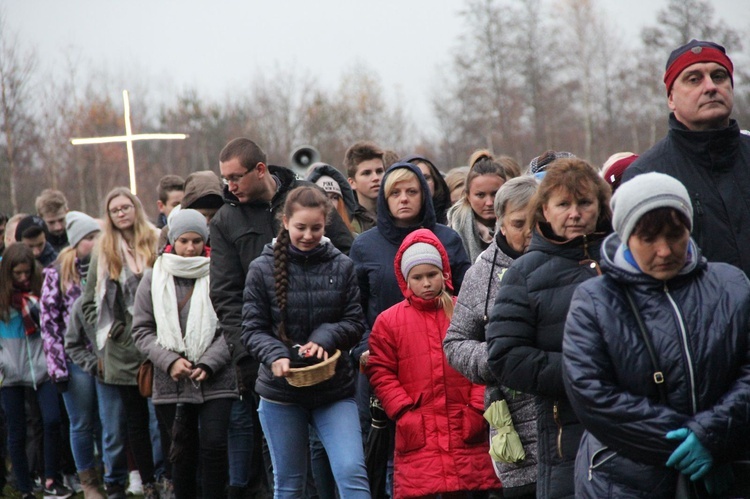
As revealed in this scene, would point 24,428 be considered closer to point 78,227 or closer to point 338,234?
point 78,227

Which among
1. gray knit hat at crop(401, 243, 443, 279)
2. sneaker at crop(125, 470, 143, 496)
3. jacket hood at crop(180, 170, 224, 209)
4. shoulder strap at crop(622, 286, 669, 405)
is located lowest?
sneaker at crop(125, 470, 143, 496)

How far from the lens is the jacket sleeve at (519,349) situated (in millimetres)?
4281

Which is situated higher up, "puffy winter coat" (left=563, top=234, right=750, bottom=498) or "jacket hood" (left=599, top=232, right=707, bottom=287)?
"jacket hood" (left=599, top=232, right=707, bottom=287)

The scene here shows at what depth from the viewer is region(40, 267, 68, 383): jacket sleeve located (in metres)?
8.99

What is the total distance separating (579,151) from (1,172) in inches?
1400

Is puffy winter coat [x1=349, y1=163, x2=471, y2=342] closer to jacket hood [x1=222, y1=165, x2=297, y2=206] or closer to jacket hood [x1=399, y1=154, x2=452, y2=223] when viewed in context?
jacket hood [x1=222, y1=165, x2=297, y2=206]

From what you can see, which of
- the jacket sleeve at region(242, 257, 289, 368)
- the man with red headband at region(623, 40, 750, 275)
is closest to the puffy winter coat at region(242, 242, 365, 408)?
the jacket sleeve at region(242, 257, 289, 368)

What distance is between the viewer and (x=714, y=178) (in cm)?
448

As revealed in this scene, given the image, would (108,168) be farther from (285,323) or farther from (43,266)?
(285,323)

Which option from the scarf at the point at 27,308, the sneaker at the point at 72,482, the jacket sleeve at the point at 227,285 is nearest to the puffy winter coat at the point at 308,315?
the jacket sleeve at the point at 227,285

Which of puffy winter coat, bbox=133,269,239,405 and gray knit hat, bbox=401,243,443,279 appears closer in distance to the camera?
gray knit hat, bbox=401,243,443,279

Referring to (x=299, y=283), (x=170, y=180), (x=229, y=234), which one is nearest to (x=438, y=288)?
(x=299, y=283)

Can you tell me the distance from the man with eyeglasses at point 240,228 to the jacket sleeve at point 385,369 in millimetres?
1031

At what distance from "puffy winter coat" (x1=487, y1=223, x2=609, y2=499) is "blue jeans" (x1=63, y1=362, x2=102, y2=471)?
5.37 m
